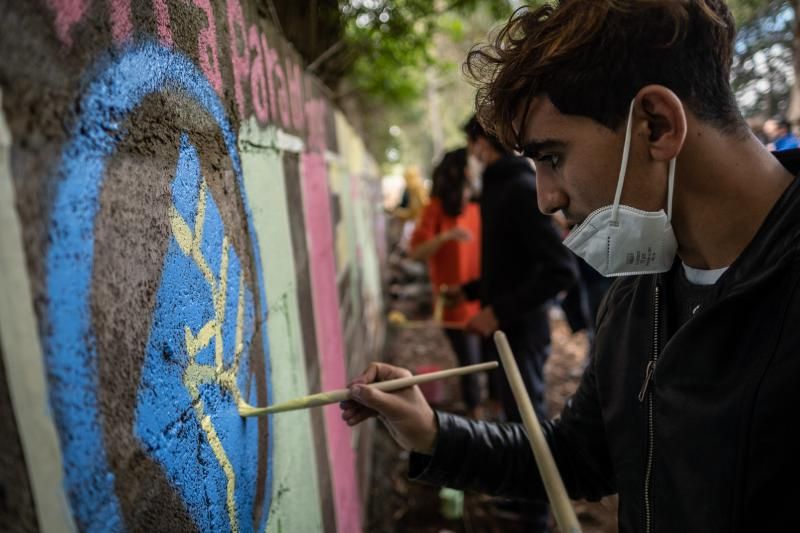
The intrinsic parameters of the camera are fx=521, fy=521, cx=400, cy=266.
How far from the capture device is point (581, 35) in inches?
46.7

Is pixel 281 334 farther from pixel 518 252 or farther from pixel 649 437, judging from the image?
pixel 518 252

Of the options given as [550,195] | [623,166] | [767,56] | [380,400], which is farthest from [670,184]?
[767,56]

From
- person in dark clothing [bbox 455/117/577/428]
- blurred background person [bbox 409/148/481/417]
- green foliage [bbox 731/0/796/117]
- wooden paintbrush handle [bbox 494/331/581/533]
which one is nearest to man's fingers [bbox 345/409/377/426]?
wooden paintbrush handle [bbox 494/331/581/533]

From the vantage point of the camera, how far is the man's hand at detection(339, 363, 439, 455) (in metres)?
1.42

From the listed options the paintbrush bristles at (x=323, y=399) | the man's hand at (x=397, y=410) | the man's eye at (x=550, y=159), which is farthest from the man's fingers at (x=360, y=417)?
the man's eye at (x=550, y=159)

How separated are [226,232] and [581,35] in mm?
968

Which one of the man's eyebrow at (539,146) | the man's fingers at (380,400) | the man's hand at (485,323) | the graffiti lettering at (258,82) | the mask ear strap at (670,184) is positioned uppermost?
the graffiti lettering at (258,82)

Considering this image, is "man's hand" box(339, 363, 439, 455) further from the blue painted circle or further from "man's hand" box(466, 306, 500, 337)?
"man's hand" box(466, 306, 500, 337)

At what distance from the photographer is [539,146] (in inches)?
51.8

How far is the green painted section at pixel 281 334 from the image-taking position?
5.23 feet

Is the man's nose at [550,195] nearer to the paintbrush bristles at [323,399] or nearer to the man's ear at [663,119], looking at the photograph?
the man's ear at [663,119]

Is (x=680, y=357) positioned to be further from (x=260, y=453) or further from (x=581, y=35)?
(x=260, y=453)

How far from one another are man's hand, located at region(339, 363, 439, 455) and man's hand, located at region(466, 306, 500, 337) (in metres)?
1.73

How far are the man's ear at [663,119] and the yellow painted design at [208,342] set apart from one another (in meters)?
1.02
